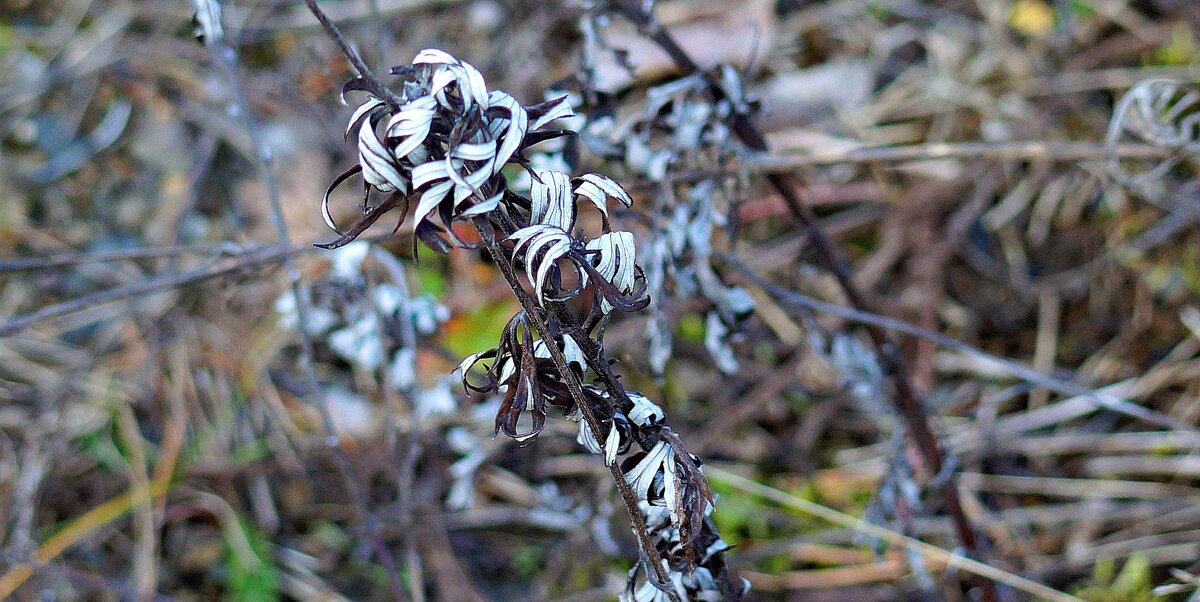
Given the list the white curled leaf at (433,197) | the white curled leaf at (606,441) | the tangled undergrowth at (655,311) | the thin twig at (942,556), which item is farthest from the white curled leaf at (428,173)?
the thin twig at (942,556)

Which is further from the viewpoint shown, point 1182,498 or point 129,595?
point 129,595

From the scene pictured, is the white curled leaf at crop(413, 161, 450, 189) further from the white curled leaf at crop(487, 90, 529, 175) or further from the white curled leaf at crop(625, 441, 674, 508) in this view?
the white curled leaf at crop(625, 441, 674, 508)

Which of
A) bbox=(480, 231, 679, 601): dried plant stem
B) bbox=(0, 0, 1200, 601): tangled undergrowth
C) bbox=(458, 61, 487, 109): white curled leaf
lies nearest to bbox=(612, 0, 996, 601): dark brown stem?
bbox=(0, 0, 1200, 601): tangled undergrowth

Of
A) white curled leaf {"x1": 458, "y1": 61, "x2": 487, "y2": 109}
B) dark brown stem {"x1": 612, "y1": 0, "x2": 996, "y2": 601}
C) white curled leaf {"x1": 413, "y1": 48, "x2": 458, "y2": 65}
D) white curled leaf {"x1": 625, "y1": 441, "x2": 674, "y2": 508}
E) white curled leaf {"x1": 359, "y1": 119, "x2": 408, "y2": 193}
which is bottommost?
white curled leaf {"x1": 625, "y1": 441, "x2": 674, "y2": 508}

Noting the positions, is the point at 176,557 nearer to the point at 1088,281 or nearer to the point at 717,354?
the point at 717,354

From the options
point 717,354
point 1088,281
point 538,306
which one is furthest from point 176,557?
point 1088,281

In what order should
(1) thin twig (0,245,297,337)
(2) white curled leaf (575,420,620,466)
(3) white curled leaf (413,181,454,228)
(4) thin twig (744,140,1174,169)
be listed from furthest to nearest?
(4) thin twig (744,140,1174,169) → (1) thin twig (0,245,297,337) → (2) white curled leaf (575,420,620,466) → (3) white curled leaf (413,181,454,228)

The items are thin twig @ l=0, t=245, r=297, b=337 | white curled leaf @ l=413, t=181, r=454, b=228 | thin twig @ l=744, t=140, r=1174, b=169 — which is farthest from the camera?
thin twig @ l=744, t=140, r=1174, b=169

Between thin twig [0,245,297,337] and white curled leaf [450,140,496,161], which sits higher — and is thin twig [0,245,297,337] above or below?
above

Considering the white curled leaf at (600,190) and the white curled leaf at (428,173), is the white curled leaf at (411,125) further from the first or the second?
the white curled leaf at (600,190)
